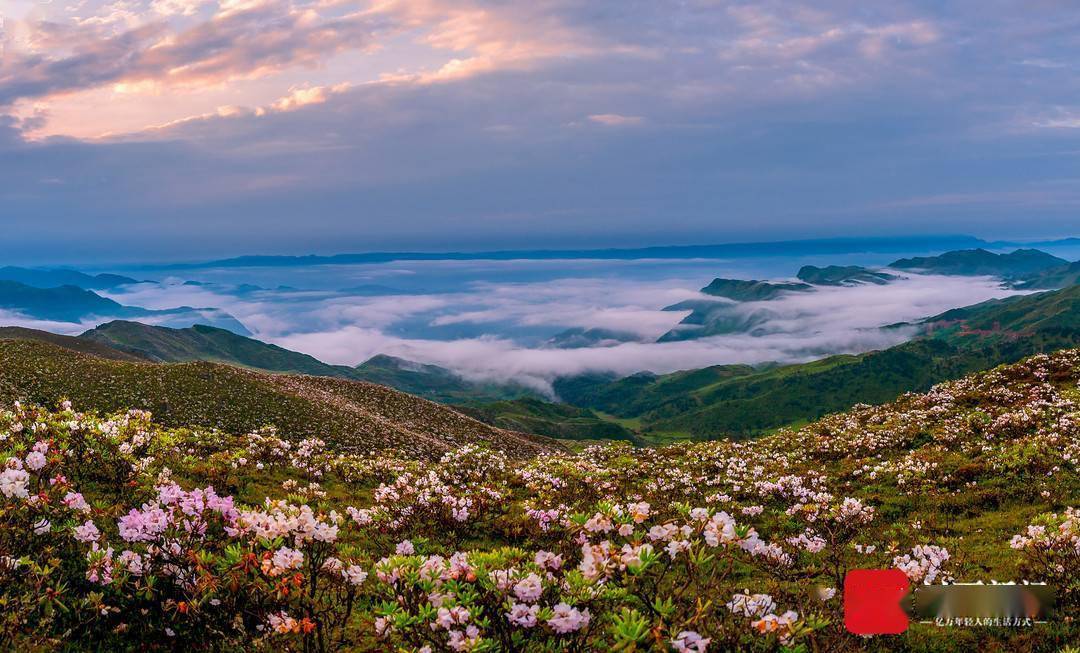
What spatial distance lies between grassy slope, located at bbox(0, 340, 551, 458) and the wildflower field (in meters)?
29.7

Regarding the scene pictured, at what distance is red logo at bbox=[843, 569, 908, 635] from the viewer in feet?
18.3

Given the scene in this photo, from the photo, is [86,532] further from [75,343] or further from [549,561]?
[75,343]

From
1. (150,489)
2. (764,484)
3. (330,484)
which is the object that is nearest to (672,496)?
(764,484)

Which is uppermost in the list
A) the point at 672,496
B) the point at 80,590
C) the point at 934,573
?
the point at 80,590

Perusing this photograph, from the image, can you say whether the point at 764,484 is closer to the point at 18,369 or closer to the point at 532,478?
the point at 532,478

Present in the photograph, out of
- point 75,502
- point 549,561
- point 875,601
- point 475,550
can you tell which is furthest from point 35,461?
point 875,601

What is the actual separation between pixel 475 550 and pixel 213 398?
54787mm

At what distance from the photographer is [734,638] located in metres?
6.48

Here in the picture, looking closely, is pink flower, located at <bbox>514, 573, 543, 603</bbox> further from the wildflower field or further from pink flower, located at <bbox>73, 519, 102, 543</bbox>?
pink flower, located at <bbox>73, 519, 102, 543</bbox>

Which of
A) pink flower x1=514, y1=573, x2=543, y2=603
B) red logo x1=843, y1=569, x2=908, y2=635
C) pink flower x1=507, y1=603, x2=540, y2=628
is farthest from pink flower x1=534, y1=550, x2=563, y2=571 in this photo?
red logo x1=843, y1=569, x2=908, y2=635

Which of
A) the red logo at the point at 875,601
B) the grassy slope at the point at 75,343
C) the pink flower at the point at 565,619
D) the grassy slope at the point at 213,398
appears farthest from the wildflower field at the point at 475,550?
the grassy slope at the point at 75,343

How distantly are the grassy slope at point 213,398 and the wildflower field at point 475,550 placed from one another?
29729mm

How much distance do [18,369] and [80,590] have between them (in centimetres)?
6075

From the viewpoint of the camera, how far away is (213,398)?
56812 millimetres
